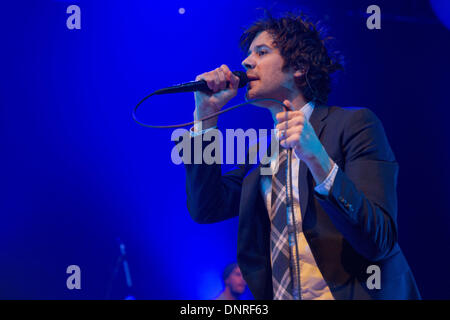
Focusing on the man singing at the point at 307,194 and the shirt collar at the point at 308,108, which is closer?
the man singing at the point at 307,194

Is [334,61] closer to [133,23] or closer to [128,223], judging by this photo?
[133,23]

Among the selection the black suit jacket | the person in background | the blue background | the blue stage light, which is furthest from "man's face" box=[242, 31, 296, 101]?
the person in background

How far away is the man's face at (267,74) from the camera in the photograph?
1.39 meters

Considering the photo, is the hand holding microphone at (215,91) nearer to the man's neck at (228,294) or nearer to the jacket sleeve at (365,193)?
the jacket sleeve at (365,193)

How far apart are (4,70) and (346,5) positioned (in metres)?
2.23

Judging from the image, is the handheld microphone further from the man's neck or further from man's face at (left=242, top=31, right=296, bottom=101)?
the man's neck

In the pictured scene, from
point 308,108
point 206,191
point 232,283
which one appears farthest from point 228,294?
point 308,108

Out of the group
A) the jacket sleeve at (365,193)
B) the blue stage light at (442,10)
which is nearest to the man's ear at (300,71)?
the jacket sleeve at (365,193)

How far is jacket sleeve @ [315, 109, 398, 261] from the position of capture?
0.92 meters

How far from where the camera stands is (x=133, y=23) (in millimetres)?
2732

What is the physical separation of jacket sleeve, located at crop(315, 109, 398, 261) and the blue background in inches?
66.1

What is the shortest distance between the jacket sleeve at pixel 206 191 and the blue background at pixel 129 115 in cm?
140

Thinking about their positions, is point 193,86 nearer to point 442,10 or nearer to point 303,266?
point 303,266

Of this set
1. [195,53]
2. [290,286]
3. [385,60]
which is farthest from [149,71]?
[290,286]
